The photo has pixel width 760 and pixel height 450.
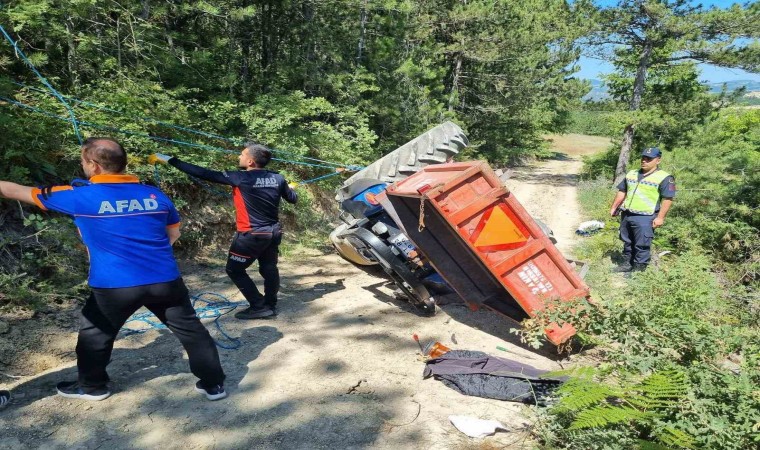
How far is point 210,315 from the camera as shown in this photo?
482cm

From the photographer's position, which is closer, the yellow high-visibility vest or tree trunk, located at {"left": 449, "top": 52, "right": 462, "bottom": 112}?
the yellow high-visibility vest

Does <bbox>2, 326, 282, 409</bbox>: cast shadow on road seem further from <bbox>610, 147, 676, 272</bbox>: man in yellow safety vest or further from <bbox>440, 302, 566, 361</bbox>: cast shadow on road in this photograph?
<bbox>610, 147, 676, 272</bbox>: man in yellow safety vest

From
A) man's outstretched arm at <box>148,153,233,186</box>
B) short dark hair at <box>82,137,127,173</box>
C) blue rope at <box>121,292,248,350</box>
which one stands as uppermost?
short dark hair at <box>82,137,127,173</box>

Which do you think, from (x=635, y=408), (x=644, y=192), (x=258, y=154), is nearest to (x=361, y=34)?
(x=644, y=192)

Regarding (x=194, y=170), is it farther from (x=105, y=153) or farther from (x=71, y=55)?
(x=71, y=55)

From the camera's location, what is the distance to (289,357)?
4078 millimetres

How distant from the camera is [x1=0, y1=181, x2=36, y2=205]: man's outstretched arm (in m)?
2.63

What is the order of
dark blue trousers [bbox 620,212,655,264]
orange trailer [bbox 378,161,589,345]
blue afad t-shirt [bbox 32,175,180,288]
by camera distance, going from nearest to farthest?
blue afad t-shirt [bbox 32,175,180,288], orange trailer [bbox 378,161,589,345], dark blue trousers [bbox 620,212,655,264]

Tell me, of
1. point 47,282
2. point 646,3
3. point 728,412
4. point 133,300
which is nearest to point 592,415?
point 728,412

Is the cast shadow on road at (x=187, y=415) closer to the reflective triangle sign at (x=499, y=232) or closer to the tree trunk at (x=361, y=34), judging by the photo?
the reflective triangle sign at (x=499, y=232)

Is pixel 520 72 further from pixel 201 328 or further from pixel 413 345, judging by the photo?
pixel 201 328

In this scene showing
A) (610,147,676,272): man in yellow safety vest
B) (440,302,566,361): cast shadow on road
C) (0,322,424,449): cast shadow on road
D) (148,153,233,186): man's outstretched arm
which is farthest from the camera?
(610,147,676,272): man in yellow safety vest

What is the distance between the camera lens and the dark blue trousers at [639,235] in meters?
6.18

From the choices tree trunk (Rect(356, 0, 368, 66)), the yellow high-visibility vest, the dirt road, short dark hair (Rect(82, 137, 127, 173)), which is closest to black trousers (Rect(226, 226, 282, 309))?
the dirt road
